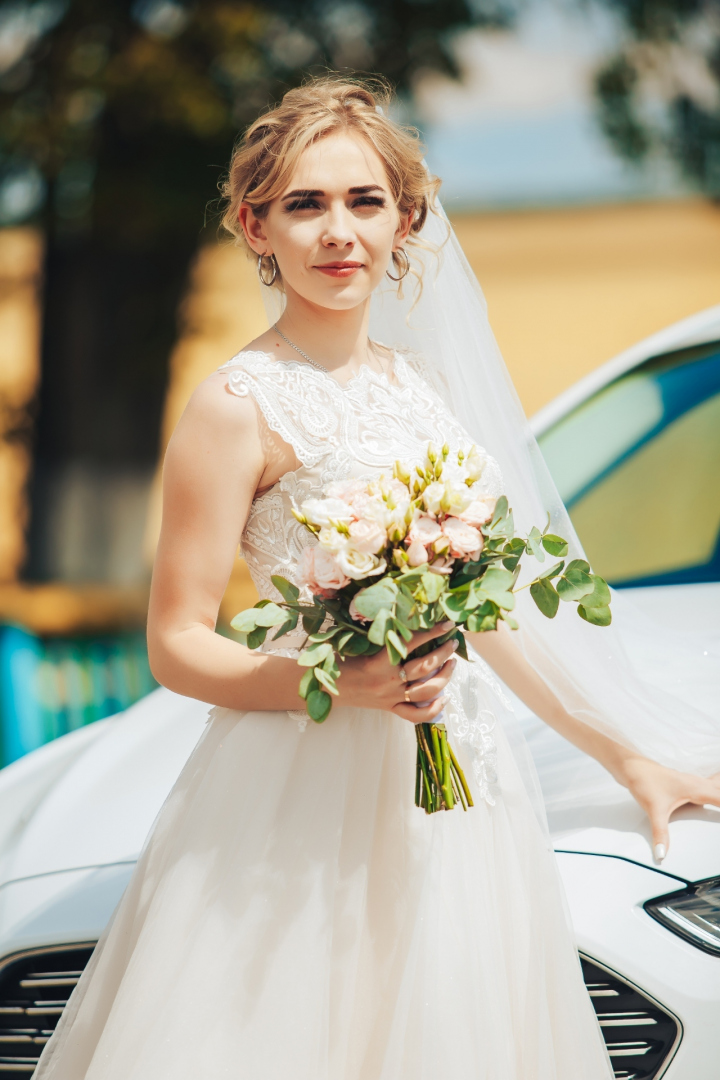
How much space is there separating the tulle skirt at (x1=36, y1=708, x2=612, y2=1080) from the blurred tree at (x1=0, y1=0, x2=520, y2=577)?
5.70 meters

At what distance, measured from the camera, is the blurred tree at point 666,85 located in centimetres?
744

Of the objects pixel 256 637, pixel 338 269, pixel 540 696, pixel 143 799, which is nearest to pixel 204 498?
pixel 256 637

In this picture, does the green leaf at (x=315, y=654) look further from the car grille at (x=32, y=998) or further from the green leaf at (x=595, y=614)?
the car grille at (x=32, y=998)

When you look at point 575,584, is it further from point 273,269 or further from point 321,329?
point 273,269

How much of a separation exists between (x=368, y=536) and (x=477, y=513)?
0.17 metres

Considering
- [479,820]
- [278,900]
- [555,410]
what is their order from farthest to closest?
[555,410], [479,820], [278,900]

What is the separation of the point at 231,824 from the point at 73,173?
6.59 metres

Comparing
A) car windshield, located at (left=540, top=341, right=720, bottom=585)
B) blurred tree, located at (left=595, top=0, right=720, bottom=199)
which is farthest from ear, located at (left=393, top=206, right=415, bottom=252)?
blurred tree, located at (left=595, top=0, right=720, bottom=199)

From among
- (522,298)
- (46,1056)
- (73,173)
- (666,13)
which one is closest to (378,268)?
(46,1056)

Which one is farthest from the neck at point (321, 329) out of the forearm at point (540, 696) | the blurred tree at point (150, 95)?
the blurred tree at point (150, 95)

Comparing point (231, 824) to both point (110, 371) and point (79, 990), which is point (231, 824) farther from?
point (110, 371)

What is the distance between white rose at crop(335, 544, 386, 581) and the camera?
4.54 feet

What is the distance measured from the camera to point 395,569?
144 cm

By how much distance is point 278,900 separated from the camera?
1529 millimetres
